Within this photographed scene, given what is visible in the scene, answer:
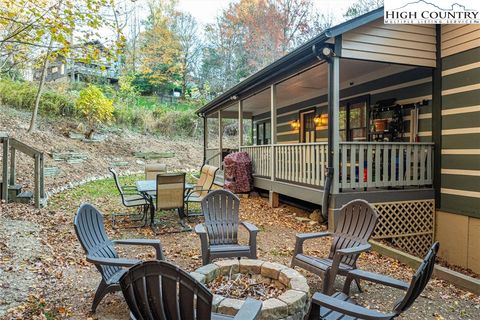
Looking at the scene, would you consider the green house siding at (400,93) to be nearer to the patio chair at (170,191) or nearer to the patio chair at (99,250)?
the patio chair at (170,191)

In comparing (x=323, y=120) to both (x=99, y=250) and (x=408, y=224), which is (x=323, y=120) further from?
(x=99, y=250)

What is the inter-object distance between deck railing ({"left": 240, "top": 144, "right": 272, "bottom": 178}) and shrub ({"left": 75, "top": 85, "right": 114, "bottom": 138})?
9.61m

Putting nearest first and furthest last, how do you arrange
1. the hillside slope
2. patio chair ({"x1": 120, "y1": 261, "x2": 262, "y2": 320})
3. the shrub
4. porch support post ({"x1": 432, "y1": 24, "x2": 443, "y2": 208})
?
patio chair ({"x1": 120, "y1": 261, "x2": 262, "y2": 320})
porch support post ({"x1": 432, "y1": 24, "x2": 443, "y2": 208})
the hillside slope
the shrub

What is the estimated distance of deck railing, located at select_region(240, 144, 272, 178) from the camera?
27.5 ft

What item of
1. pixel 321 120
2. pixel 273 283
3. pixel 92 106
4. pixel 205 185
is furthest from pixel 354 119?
pixel 92 106

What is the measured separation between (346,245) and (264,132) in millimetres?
11463

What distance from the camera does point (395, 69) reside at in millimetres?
7156

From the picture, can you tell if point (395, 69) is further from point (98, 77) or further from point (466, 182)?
point (98, 77)

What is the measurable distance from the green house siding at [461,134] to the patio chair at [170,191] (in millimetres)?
4896

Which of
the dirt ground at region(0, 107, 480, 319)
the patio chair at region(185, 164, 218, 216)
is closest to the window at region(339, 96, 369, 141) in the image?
the dirt ground at region(0, 107, 480, 319)

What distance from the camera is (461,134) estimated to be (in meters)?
5.67

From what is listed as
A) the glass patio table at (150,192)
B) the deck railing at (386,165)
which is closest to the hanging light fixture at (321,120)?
the deck railing at (386,165)
